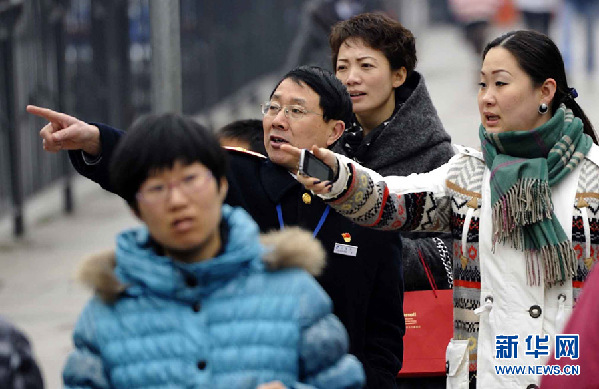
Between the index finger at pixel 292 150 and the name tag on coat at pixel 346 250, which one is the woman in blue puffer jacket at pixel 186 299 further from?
the name tag on coat at pixel 346 250

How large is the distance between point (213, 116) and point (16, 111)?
605cm

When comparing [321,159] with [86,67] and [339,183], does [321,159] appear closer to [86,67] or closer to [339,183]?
[339,183]

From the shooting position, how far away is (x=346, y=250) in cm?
→ 427

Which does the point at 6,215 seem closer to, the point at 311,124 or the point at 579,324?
the point at 311,124

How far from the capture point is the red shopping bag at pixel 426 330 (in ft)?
16.0

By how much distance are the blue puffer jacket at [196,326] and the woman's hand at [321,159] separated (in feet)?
2.55

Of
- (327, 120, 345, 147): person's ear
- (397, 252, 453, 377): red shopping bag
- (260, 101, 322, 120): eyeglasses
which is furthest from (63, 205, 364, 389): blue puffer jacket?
(397, 252, 453, 377): red shopping bag

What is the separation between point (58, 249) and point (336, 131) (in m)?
6.65

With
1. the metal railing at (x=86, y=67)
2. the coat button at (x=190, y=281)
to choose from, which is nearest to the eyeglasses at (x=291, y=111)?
the coat button at (x=190, y=281)

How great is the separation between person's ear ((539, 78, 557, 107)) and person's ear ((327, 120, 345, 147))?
0.66 meters

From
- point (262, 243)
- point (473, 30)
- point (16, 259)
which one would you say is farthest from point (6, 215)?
point (473, 30)

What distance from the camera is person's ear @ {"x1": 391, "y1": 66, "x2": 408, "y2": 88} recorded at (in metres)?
5.33

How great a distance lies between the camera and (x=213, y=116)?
662 inches

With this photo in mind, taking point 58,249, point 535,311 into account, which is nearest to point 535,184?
point 535,311
